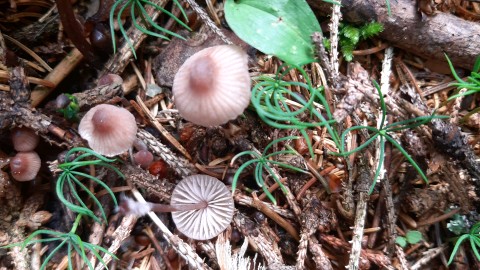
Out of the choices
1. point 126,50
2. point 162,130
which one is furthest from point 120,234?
point 126,50

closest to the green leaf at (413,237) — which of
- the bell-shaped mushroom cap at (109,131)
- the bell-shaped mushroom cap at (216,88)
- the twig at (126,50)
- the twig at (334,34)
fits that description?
the twig at (334,34)

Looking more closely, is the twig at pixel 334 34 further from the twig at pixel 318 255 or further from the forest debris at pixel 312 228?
the twig at pixel 318 255

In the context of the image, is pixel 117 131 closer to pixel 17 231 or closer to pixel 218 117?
pixel 218 117

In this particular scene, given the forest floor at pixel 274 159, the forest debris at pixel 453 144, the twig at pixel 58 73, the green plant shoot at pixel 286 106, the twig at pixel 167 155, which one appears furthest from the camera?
the twig at pixel 58 73

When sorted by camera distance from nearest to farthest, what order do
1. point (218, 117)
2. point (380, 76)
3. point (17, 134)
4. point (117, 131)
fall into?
point (218, 117) → point (117, 131) → point (17, 134) → point (380, 76)

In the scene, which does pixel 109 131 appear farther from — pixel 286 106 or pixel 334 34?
pixel 334 34

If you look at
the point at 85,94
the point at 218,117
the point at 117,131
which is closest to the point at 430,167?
the point at 218,117
